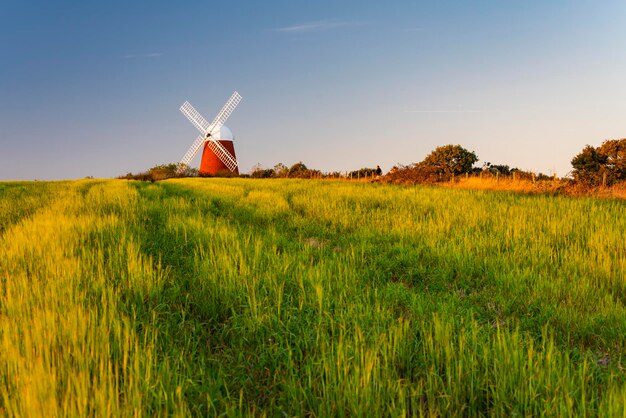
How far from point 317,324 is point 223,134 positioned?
56773 mm

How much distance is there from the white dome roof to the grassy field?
50.4 m

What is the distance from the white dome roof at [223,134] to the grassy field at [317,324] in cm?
5044

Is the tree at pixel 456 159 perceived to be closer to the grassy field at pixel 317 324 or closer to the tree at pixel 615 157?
the tree at pixel 615 157

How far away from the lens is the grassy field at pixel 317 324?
6.89ft

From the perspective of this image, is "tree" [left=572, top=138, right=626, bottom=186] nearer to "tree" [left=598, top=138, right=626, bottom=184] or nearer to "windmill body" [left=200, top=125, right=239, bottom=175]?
"tree" [left=598, top=138, right=626, bottom=184]

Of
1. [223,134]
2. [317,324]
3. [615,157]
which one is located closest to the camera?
[317,324]

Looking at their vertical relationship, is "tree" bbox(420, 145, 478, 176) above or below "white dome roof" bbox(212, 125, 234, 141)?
below

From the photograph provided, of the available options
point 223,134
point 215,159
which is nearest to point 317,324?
point 215,159

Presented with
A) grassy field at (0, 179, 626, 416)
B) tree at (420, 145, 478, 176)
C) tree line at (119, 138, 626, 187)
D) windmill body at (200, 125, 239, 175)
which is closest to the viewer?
grassy field at (0, 179, 626, 416)

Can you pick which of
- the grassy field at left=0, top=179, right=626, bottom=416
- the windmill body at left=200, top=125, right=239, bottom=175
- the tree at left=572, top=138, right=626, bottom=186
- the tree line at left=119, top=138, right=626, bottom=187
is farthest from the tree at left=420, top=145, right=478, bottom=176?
the grassy field at left=0, top=179, right=626, bottom=416

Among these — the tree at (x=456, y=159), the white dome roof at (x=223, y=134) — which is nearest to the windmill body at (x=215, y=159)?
the white dome roof at (x=223, y=134)

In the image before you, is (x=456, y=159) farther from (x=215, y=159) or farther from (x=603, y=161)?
(x=215, y=159)

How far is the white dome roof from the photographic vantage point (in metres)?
55.7

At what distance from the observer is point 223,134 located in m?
56.9
